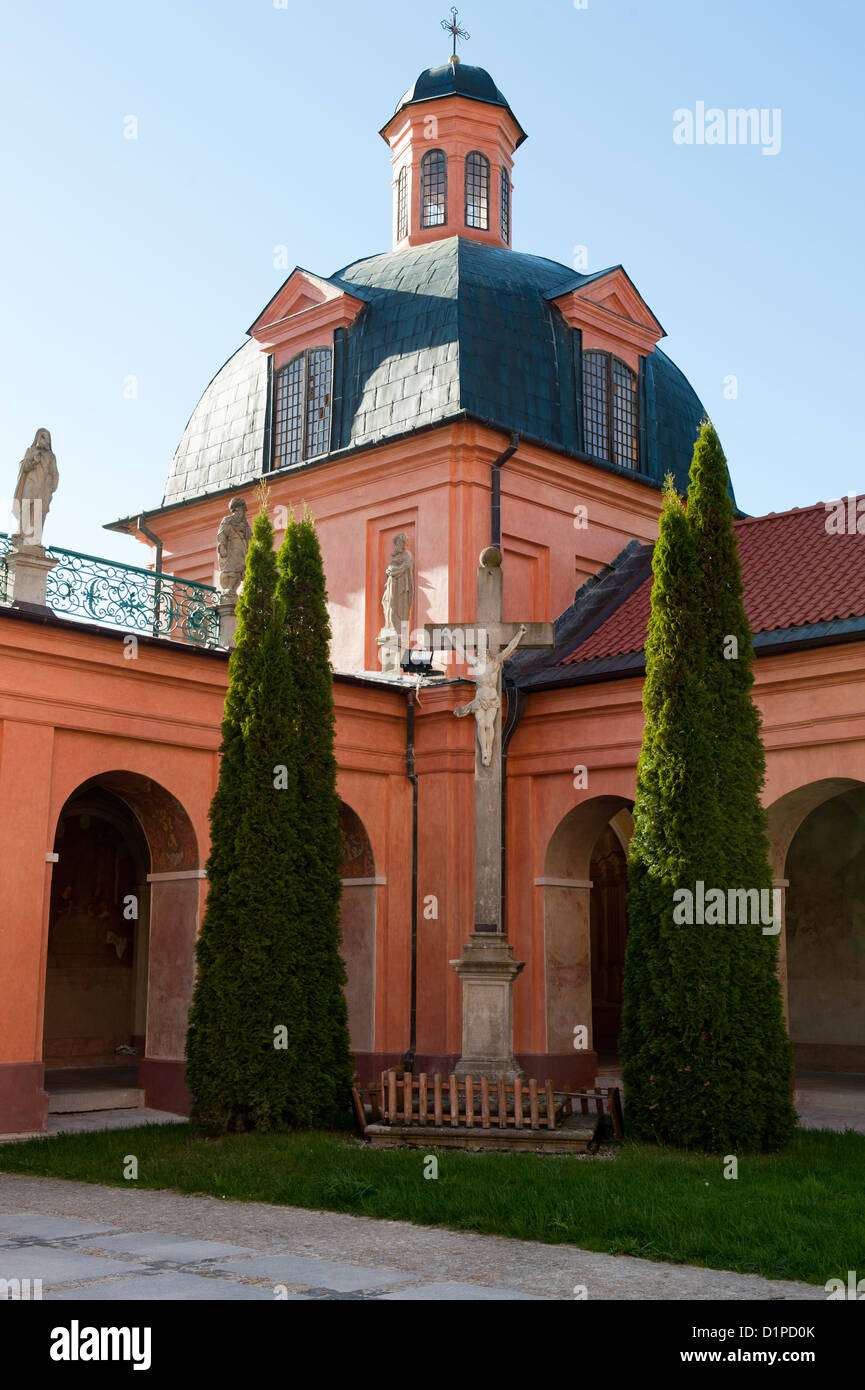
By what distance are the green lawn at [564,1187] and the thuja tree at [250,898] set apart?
1.59 ft

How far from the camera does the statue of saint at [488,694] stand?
1373cm

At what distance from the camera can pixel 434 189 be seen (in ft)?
79.6

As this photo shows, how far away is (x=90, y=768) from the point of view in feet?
48.4

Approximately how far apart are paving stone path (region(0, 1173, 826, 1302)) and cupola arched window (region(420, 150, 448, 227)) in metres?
19.2

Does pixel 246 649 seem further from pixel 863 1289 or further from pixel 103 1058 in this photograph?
pixel 103 1058

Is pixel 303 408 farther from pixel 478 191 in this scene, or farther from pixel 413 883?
pixel 413 883

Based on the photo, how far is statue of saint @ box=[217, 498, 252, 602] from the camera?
642 inches

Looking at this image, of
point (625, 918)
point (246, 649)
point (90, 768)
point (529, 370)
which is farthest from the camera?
point (625, 918)

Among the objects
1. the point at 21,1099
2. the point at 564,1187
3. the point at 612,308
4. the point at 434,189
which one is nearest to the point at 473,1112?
the point at 564,1187

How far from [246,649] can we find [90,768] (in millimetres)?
2518

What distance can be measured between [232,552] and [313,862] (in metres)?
4.70

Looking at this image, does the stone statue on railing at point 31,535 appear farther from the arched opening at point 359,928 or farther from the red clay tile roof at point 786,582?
the red clay tile roof at point 786,582

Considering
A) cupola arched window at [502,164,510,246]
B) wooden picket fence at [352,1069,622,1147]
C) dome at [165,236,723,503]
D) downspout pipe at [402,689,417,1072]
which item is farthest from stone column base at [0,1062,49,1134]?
cupola arched window at [502,164,510,246]
